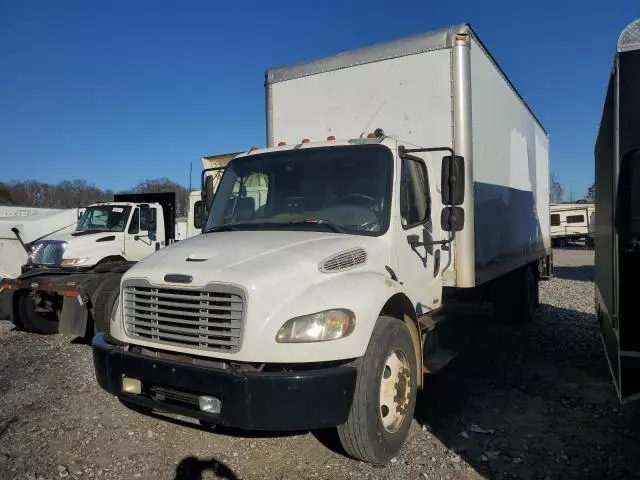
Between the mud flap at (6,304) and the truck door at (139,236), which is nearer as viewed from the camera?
the mud flap at (6,304)

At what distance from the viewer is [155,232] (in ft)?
36.5

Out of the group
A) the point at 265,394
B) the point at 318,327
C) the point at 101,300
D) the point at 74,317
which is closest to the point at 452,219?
the point at 318,327

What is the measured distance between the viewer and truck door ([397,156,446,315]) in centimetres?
432

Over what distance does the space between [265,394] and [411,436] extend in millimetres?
1691

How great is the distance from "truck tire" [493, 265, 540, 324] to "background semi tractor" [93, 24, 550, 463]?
1.77 meters

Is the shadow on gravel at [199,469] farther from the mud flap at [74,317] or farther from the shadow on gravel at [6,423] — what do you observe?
the mud flap at [74,317]

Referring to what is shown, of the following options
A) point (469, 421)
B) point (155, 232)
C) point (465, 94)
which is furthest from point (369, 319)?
point (155, 232)

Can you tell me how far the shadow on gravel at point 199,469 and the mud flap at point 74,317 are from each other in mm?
3925

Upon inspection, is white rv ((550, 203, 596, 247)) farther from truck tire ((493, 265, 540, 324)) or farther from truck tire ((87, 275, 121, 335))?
truck tire ((87, 275, 121, 335))

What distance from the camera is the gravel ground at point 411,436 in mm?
3629

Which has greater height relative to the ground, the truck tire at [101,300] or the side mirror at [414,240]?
the side mirror at [414,240]

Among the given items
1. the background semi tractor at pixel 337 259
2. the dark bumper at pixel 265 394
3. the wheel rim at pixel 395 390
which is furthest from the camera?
the wheel rim at pixel 395 390

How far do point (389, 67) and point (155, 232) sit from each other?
7.49 metres

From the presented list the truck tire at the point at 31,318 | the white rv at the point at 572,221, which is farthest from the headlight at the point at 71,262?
the white rv at the point at 572,221
